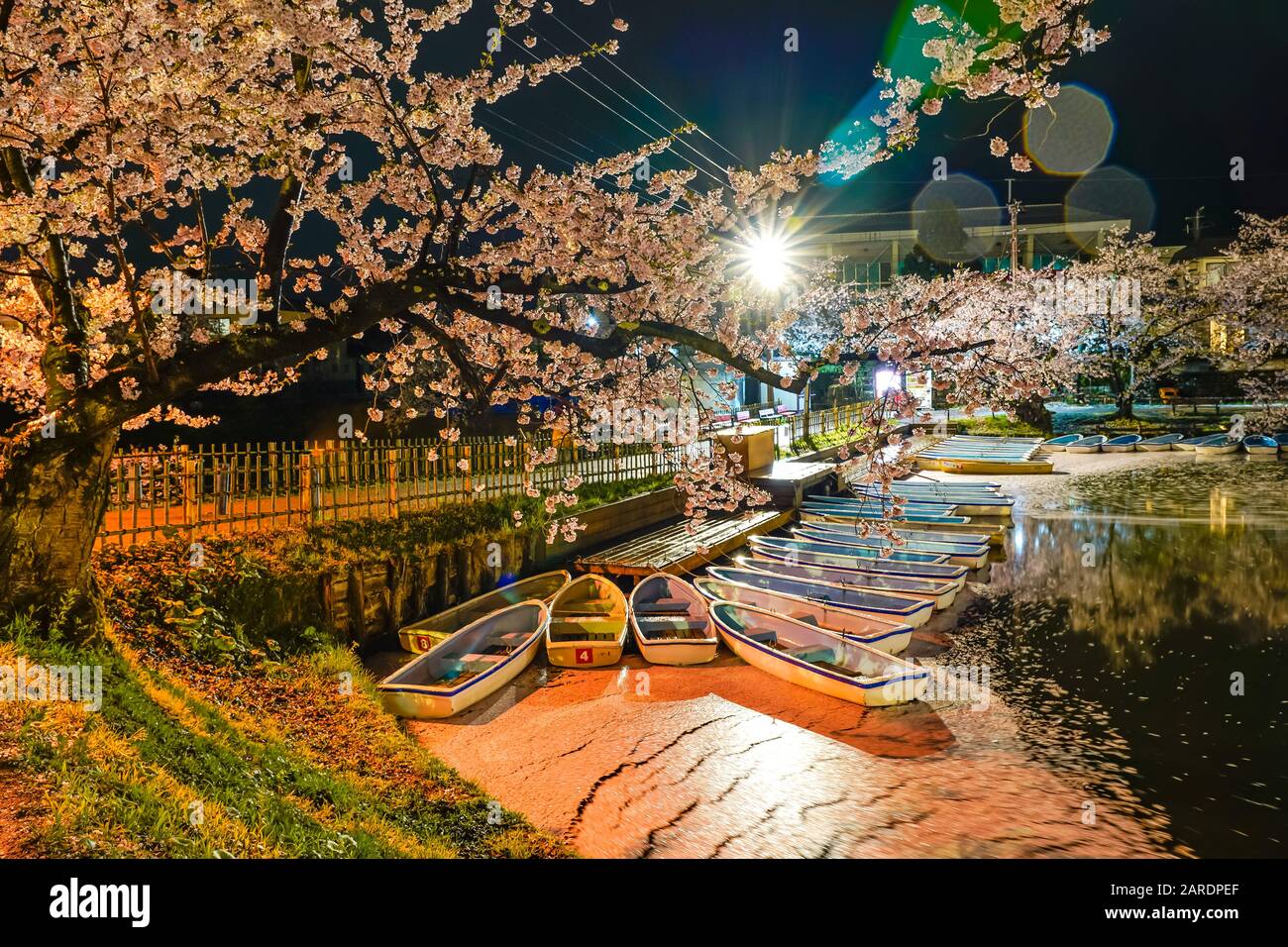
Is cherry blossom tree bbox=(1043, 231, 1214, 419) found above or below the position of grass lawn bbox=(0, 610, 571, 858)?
above

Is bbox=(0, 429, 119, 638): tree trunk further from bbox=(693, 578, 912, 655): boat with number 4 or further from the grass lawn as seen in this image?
bbox=(693, 578, 912, 655): boat with number 4

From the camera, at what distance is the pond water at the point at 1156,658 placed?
7.95 metres

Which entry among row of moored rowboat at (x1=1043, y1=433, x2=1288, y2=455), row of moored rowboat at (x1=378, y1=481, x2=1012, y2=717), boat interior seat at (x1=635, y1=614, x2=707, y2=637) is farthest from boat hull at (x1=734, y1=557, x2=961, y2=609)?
row of moored rowboat at (x1=1043, y1=433, x2=1288, y2=455)

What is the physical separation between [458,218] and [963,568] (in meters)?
12.4

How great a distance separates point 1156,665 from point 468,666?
10575 mm

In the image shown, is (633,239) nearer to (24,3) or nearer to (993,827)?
(24,3)

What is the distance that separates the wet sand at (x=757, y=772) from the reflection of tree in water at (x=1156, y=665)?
0.58 meters

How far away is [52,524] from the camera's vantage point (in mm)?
7199

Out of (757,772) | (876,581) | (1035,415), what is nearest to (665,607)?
(876,581)

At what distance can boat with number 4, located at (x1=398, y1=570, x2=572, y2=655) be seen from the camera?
38.1ft

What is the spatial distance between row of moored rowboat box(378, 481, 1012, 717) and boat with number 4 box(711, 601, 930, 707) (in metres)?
0.02

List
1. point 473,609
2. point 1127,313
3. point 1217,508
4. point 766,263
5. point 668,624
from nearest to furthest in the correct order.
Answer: point 668,624 < point 473,609 < point 1217,508 < point 766,263 < point 1127,313

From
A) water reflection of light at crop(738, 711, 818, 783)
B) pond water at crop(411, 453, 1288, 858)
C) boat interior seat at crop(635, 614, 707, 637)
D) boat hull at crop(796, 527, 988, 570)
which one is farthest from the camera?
boat hull at crop(796, 527, 988, 570)

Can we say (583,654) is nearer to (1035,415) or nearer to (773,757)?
(773,757)
